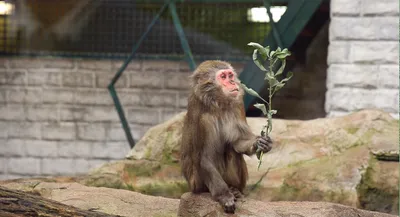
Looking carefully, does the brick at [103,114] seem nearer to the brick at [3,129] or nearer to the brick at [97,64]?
the brick at [97,64]

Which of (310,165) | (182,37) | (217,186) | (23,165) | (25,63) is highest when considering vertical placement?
(182,37)

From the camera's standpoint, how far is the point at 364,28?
7414 mm

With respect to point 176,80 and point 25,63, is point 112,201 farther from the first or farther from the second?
point 25,63

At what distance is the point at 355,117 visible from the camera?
21.4ft

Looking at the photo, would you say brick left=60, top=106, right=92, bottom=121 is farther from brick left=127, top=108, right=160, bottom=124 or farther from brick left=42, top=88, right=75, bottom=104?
brick left=127, top=108, right=160, bottom=124

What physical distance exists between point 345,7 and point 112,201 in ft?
11.8

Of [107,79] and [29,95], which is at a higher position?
[107,79]

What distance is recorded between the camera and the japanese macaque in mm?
4836

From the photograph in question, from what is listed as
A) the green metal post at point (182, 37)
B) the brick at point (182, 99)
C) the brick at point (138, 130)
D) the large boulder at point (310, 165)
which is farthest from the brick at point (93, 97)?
the large boulder at point (310, 165)

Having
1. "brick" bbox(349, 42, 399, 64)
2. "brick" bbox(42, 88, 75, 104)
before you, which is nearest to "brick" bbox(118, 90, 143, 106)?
"brick" bbox(42, 88, 75, 104)

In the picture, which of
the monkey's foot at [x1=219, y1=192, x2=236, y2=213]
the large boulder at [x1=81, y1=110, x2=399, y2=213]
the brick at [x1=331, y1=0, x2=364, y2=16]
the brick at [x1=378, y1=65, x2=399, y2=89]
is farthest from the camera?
the brick at [x1=331, y1=0, x2=364, y2=16]

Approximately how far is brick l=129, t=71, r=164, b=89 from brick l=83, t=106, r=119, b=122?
0.41 meters

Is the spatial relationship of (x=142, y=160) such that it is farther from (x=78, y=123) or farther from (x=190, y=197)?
(x=78, y=123)

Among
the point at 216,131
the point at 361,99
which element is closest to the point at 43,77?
the point at 361,99
